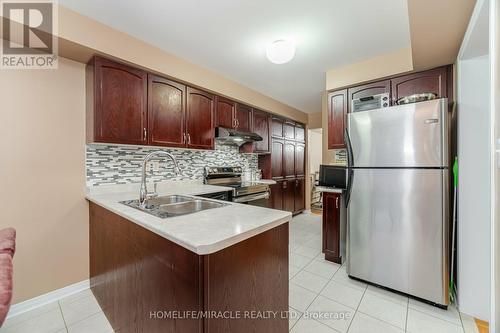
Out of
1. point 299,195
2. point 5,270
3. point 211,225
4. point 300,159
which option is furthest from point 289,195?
point 5,270

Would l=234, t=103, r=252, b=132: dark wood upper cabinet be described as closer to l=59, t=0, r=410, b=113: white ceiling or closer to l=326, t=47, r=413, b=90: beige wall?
l=59, t=0, r=410, b=113: white ceiling

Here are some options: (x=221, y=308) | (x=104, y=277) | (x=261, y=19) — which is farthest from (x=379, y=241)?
(x=104, y=277)

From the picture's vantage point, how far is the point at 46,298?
1864 millimetres

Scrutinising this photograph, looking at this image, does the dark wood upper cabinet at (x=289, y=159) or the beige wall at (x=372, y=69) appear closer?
the beige wall at (x=372, y=69)

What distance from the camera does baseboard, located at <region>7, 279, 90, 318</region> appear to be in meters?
1.73

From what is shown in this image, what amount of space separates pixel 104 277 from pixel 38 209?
2.75 ft

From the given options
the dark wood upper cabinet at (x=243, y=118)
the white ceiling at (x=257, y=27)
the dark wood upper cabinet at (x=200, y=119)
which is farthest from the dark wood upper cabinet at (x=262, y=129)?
the white ceiling at (x=257, y=27)

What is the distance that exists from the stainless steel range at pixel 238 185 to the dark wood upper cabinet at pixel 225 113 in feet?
2.28

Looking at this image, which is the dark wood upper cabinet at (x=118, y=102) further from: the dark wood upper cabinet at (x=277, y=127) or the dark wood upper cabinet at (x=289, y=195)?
the dark wood upper cabinet at (x=289, y=195)

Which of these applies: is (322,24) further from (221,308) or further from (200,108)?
(221,308)

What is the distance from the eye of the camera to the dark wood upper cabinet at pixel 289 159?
4402mm

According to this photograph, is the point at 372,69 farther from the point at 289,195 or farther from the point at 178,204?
the point at 289,195

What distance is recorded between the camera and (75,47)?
1.80 metres

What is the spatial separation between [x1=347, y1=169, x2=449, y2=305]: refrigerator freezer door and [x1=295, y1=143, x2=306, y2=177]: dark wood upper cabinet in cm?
261
